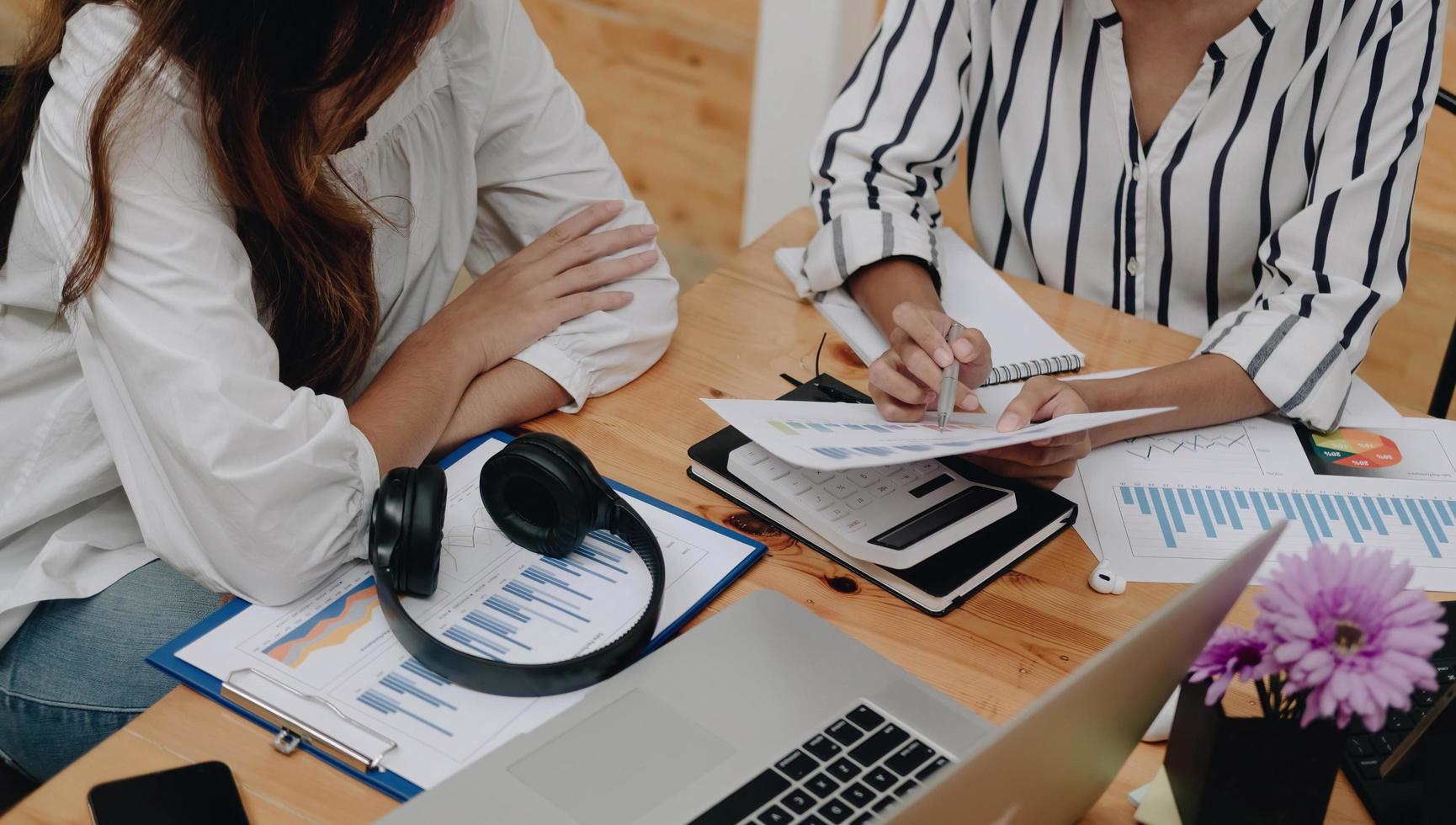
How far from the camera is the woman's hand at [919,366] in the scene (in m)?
1.02

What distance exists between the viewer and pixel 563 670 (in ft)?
2.49

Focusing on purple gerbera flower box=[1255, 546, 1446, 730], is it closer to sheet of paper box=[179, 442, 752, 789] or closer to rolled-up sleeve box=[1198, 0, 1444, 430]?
sheet of paper box=[179, 442, 752, 789]

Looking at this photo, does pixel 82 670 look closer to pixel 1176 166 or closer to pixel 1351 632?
pixel 1351 632

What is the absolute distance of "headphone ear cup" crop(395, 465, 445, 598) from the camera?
802mm

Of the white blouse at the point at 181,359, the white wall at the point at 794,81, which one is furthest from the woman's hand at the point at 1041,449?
the white wall at the point at 794,81

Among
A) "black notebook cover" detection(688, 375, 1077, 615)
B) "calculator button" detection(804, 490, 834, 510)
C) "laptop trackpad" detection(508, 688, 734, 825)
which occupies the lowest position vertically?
"laptop trackpad" detection(508, 688, 734, 825)

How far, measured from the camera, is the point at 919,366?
1.03 metres

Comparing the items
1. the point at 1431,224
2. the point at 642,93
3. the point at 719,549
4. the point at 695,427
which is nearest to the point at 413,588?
the point at 719,549

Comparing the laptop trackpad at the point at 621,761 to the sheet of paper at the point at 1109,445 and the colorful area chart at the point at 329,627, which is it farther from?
the sheet of paper at the point at 1109,445

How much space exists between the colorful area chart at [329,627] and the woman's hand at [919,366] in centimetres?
44

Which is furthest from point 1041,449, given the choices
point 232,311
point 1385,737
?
point 232,311

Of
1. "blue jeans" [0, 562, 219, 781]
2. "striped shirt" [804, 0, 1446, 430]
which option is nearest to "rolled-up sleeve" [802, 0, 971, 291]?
"striped shirt" [804, 0, 1446, 430]

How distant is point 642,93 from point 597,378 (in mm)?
1895

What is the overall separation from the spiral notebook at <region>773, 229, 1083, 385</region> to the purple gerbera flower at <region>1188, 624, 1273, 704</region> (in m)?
0.53
